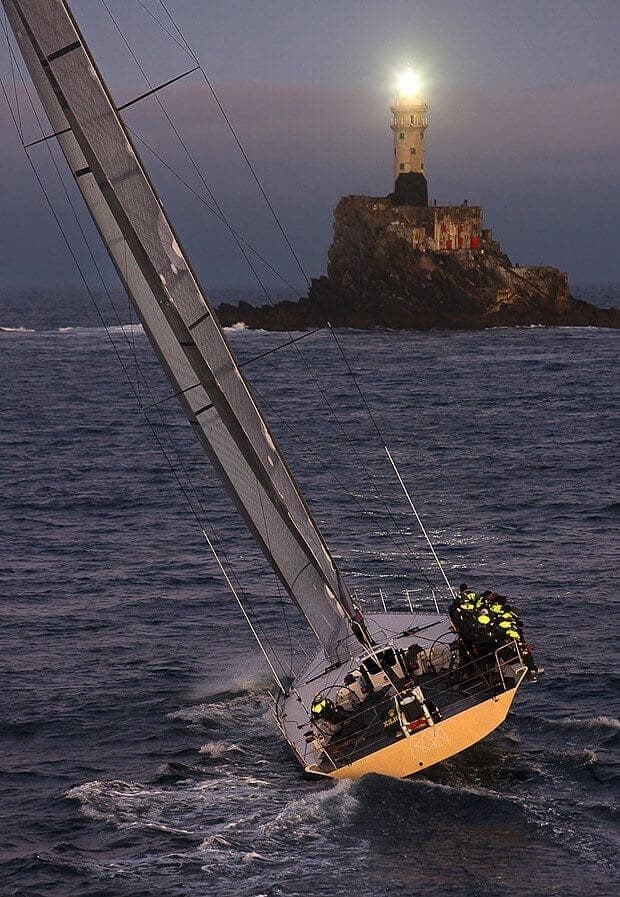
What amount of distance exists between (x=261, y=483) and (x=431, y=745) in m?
4.03

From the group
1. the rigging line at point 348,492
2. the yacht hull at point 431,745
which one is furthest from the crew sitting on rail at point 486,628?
the rigging line at point 348,492

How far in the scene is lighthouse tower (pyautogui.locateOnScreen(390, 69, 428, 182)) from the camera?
4611 inches

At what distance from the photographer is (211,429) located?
17.1m

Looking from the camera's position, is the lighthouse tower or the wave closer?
the wave

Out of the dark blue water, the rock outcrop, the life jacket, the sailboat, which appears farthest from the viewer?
the rock outcrop

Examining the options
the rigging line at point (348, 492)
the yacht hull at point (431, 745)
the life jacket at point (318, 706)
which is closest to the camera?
the yacht hull at point (431, 745)

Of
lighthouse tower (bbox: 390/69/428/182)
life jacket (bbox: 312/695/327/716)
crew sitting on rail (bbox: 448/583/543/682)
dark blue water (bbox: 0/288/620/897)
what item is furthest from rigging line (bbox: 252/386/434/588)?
lighthouse tower (bbox: 390/69/428/182)

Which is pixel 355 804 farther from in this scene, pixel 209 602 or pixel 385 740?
pixel 209 602

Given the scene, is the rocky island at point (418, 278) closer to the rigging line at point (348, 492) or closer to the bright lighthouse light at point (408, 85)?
the bright lighthouse light at point (408, 85)

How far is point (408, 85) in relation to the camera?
118m

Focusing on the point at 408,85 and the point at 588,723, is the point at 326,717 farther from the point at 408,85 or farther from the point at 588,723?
the point at 408,85

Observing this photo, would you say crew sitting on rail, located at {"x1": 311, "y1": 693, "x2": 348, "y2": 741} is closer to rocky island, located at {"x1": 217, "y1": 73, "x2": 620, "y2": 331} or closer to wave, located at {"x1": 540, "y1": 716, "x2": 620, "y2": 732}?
wave, located at {"x1": 540, "y1": 716, "x2": 620, "y2": 732}

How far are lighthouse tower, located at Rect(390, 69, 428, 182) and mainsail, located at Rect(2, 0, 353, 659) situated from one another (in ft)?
344

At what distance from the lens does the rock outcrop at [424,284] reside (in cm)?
11331
